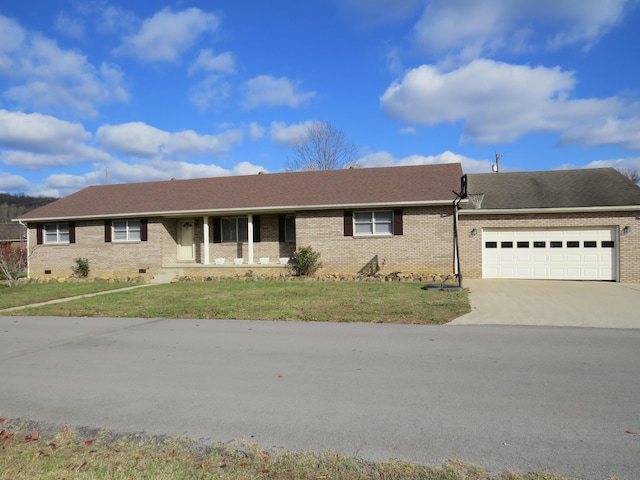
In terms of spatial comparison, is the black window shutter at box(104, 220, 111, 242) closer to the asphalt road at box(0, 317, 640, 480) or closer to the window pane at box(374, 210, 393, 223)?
the window pane at box(374, 210, 393, 223)

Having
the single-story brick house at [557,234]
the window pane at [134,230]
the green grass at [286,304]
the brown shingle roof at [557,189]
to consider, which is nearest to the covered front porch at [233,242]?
the window pane at [134,230]

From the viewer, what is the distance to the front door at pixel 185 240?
22.3 metres

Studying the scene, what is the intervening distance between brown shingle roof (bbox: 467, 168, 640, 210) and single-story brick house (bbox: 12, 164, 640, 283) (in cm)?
7

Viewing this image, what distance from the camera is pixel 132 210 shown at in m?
21.6

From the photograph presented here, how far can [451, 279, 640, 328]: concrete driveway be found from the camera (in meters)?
9.51

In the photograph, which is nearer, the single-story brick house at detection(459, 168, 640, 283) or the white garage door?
the single-story brick house at detection(459, 168, 640, 283)

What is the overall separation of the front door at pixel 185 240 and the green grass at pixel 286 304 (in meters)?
5.86

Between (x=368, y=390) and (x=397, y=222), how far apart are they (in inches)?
529

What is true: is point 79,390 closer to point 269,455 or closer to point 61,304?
point 269,455

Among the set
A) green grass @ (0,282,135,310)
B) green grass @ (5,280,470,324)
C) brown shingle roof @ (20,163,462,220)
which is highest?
brown shingle roof @ (20,163,462,220)

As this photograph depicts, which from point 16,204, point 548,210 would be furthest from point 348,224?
point 16,204

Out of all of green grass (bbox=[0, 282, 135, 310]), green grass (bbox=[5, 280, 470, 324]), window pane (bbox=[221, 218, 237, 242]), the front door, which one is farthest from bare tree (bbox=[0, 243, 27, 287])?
window pane (bbox=[221, 218, 237, 242])

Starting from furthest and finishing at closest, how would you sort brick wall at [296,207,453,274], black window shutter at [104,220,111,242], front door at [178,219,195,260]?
front door at [178,219,195,260]
black window shutter at [104,220,111,242]
brick wall at [296,207,453,274]

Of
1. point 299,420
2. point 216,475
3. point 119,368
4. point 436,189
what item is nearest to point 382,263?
point 436,189
